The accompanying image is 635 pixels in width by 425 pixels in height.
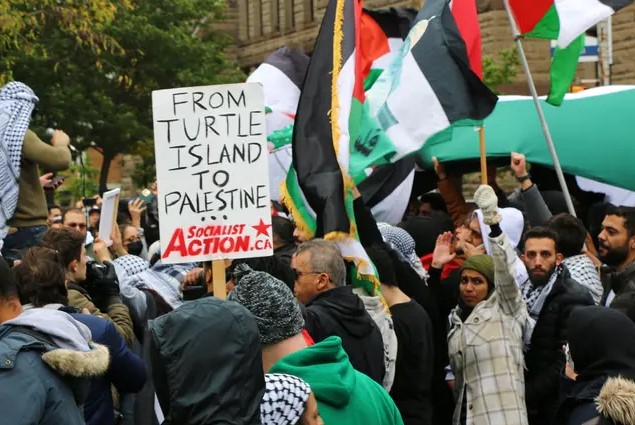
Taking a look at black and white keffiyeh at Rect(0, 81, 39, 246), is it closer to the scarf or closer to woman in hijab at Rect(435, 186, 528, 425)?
woman in hijab at Rect(435, 186, 528, 425)

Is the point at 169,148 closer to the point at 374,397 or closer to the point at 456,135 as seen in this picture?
the point at 374,397

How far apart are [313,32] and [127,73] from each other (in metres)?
11.8

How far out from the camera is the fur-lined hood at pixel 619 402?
4617 mm

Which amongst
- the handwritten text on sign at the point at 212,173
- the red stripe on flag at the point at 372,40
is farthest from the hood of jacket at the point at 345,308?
the red stripe on flag at the point at 372,40

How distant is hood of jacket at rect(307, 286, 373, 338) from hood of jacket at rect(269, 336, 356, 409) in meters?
1.83

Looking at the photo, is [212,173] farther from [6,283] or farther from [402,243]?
[402,243]

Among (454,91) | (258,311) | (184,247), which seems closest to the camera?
(258,311)

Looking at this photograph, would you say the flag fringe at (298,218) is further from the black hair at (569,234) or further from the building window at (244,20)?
the building window at (244,20)

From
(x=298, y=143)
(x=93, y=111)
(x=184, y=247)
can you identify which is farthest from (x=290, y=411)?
(x=93, y=111)

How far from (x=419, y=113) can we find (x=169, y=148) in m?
2.58

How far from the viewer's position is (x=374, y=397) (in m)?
4.88

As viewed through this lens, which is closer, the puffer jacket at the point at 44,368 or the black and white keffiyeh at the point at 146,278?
the puffer jacket at the point at 44,368

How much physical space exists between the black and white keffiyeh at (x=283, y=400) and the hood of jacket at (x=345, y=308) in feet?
6.94

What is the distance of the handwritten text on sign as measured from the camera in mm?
6496
